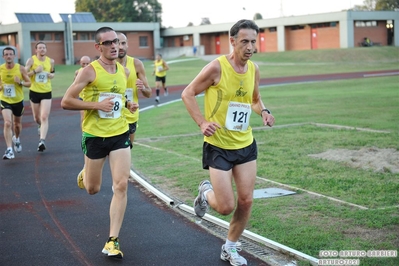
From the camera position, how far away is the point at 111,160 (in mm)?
6707

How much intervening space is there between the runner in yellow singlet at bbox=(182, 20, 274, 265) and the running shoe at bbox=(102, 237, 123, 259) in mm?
1039

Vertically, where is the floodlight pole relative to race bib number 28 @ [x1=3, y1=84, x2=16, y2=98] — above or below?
above

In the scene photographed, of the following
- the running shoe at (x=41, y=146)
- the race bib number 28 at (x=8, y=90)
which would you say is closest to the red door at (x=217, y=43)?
the running shoe at (x=41, y=146)

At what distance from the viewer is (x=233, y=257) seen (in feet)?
19.1

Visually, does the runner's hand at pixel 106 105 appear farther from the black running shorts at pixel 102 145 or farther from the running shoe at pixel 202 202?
the running shoe at pixel 202 202

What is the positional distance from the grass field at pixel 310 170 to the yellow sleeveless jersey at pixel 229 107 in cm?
126

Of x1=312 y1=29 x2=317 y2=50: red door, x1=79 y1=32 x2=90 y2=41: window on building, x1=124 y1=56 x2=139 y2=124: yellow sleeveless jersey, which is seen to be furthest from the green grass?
x1=79 y1=32 x2=90 y2=41: window on building

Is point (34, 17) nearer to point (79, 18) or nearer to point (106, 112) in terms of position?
point (79, 18)

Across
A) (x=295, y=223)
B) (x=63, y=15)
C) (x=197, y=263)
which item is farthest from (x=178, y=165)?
(x=63, y=15)

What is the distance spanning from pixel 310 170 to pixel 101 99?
4.63 m

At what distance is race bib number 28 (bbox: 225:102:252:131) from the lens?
238 inches

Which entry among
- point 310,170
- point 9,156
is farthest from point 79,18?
point 310,170

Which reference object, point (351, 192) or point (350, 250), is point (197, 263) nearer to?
point (350, 250)

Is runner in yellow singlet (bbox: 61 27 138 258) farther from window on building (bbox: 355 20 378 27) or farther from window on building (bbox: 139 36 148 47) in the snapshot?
window on building (bbox: 139 36 148 47)
